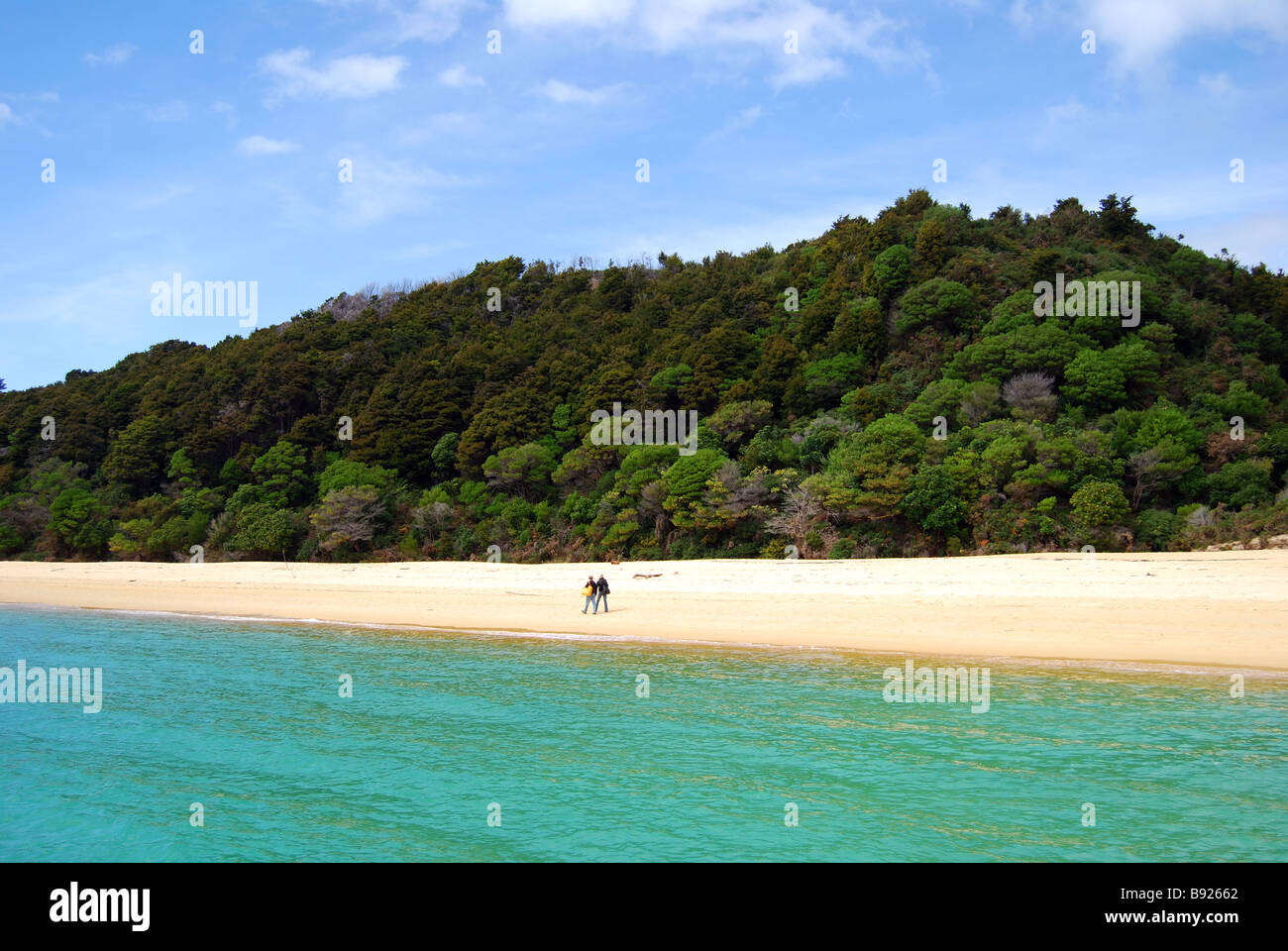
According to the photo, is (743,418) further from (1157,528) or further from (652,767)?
(652,767)

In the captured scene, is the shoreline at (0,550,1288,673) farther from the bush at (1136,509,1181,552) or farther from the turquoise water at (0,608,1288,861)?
the bush at (1136,509,1181,552)

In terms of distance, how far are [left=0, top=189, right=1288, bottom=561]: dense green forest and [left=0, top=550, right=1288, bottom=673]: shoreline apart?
3.73m

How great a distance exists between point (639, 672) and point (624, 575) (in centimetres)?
1099

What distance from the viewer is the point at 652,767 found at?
31.6ft

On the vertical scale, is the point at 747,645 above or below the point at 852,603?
below

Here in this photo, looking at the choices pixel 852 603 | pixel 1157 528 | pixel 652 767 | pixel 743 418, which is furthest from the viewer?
pixel 743 418

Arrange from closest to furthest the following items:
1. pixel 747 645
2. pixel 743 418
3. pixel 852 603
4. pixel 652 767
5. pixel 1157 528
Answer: pixel 652 767, pixel 747 645, pixel 852 603, pixel 1157 528, pixel 743 418

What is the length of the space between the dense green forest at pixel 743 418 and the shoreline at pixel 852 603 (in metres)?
3.73

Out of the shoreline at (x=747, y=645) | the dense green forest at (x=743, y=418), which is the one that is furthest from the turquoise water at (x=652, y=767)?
the dense green forest at (x=743, y=418)

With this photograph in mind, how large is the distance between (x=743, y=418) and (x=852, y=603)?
15.5m

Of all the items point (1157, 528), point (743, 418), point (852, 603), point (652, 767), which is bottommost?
point (652, 767)

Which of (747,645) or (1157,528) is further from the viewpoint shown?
(1157,528)

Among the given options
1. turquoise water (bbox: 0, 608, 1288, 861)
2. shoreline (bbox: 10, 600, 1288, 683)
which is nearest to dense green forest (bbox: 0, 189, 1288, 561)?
shoreline (bbox: 10, 600, 1288, 683)

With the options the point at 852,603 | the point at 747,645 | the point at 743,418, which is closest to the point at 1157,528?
the point at 852,603
